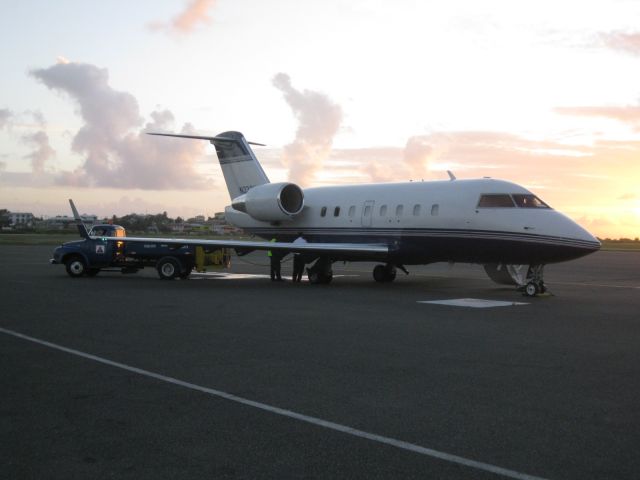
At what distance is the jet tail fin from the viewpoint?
27.8 m

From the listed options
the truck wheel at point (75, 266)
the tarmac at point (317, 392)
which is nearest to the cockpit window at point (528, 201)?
the tarmac at point (317, 392)

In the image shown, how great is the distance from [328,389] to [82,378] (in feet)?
9.08

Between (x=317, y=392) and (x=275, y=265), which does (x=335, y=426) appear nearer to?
(x=317, y=392)

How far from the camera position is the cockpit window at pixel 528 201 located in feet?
61.3

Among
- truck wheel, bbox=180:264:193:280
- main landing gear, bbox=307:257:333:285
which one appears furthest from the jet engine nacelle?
main landing gear, bbox=307:257:333:285

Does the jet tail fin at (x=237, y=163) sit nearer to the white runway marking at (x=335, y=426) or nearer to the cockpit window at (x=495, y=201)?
the cockpit window at (x=495, y=201)

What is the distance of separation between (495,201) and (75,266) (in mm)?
14026

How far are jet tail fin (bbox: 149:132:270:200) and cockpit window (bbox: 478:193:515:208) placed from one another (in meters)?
10.9

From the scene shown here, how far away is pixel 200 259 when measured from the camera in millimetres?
23859

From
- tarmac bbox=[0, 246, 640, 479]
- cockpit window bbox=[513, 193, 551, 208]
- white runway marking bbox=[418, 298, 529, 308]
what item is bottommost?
white runway marking bbox=[418, 298, 529, 308]

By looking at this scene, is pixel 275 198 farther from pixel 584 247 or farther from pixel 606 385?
pixel 606 385

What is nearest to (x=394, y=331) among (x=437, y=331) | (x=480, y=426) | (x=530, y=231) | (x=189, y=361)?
(x=437, y=331)

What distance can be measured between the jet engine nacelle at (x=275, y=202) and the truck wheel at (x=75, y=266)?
612 centimetres

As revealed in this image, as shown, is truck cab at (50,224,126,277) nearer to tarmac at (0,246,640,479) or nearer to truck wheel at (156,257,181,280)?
truck wheel at (156,257,181,280)
